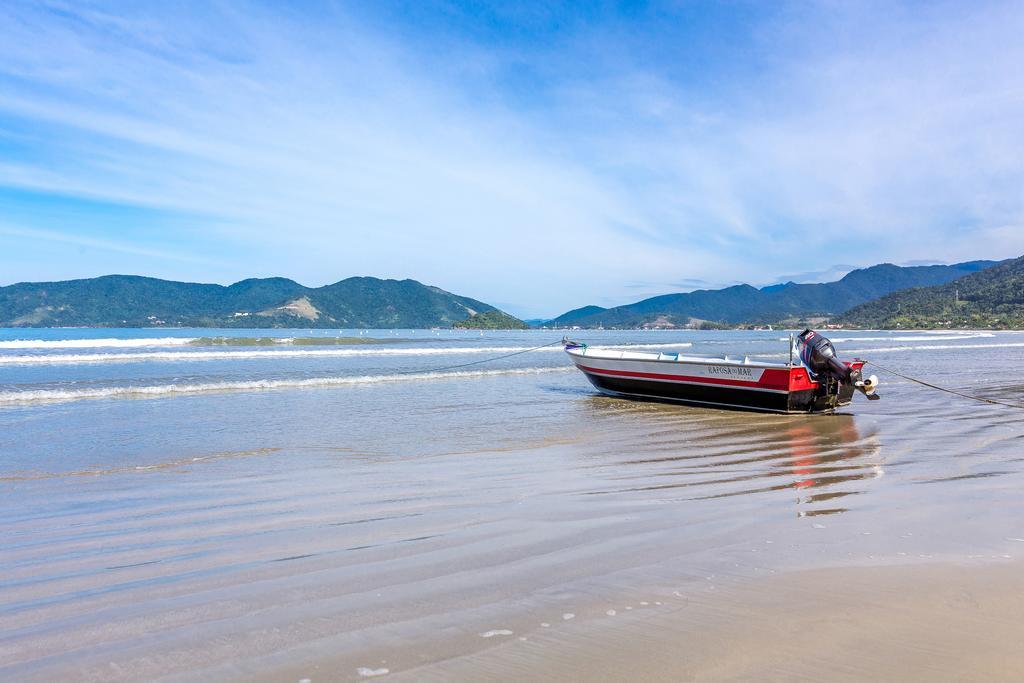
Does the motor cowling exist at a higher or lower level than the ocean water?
higher

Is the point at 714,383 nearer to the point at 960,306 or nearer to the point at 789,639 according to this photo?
the point at 789,639

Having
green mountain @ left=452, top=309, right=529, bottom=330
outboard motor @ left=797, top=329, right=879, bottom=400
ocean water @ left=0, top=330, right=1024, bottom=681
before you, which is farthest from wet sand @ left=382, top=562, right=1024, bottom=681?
green mountain @ left=452, top=309, right=529, bottom=330

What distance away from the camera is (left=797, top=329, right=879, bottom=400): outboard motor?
14539 mm

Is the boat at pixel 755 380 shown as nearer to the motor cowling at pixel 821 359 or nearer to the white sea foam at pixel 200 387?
the motor cowling at pixel 821 359

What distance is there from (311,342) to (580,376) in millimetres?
35785

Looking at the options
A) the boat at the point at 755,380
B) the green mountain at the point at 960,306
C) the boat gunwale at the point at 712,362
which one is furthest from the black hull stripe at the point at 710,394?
the green mountain at the point at 960,306

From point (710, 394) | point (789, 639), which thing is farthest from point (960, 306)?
point (789, 639)

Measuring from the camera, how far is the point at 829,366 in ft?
48.5

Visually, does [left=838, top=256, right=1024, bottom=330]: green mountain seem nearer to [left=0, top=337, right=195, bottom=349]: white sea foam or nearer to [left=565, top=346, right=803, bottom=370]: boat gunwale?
[left=565, top=346, right=803, bottom=370]: boat gunwale

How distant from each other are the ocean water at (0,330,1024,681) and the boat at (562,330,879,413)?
3.93ft

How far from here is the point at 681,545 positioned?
4.69m

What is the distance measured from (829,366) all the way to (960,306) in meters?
131

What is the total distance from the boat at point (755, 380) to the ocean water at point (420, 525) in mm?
1198

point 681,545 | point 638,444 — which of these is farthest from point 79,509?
point 638,444
